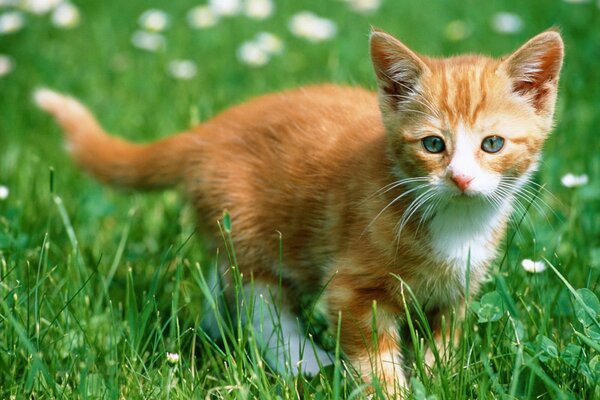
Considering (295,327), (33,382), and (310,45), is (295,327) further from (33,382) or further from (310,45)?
(310,45)

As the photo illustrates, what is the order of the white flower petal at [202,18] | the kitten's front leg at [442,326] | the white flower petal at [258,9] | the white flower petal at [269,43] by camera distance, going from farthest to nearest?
the white flower petal at [258,9], the white flower petal at [202,18], the white flower petal at [269,43], the kitten's front leg at [442,326]

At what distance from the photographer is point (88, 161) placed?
3184mm

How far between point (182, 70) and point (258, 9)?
113 cm

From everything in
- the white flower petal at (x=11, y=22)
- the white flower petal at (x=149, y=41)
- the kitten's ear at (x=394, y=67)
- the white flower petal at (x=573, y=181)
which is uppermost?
the kitten's ear at (x=394, y=67)

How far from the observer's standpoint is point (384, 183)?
8.19 feet

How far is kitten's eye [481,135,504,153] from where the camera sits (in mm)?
2338

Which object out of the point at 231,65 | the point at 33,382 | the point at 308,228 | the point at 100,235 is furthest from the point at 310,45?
the point at 33,382

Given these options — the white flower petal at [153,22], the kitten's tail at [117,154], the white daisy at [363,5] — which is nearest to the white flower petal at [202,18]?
the white flower petal at [153,22]

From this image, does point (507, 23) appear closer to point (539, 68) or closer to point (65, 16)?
point (65, 16)

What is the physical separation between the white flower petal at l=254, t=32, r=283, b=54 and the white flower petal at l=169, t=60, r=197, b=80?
428 mm

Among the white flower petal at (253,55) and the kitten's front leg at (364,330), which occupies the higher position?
the white flower petal at (253,55)

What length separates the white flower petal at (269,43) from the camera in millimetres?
4919

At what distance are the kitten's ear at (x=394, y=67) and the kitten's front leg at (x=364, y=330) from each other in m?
0.57

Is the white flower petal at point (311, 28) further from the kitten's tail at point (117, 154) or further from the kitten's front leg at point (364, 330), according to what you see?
the kitten's front leg at point (364, 330)
